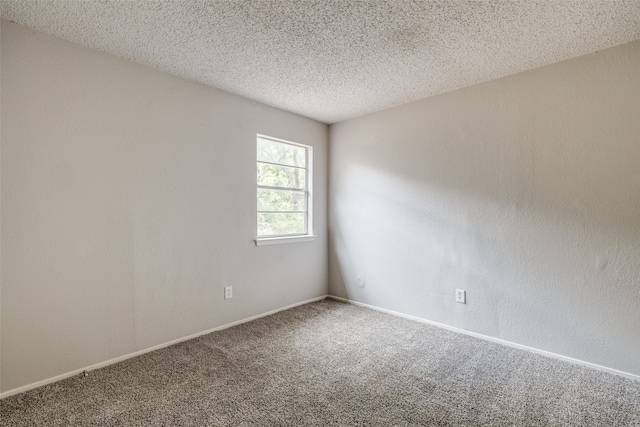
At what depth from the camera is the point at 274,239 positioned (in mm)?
3465

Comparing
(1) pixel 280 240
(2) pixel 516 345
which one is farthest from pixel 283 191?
(2) pixel 516 345

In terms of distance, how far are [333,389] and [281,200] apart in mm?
2170

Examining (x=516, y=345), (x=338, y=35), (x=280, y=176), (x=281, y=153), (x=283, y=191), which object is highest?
(x=338, y=35)

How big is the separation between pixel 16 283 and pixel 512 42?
3.56 metres

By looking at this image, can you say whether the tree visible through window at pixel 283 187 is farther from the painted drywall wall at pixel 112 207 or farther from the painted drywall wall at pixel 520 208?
the painted drywall wall at pixel 520 208

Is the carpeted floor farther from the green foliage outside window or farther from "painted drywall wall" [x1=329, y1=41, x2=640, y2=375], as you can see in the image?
the green foliage outside window

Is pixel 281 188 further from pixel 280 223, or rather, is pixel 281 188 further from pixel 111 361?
pixel 111 361

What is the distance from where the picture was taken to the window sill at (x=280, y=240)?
11.0 ft

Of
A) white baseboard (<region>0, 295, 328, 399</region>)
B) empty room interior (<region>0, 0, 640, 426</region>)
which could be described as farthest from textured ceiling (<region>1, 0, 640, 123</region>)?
white baseboard (<region>0, 295, 328, 399</region>)

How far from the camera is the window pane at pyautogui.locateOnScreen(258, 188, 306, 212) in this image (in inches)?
137

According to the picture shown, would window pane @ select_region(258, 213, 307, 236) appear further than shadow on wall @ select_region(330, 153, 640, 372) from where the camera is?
Yes

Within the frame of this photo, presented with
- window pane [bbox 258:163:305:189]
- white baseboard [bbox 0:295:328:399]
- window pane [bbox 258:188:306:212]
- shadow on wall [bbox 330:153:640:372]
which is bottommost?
white baseboard [bbox 0:295:328:399]

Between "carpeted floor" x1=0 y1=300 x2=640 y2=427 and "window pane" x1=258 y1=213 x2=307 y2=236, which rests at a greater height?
"window pane" x1=258 y1=213 x2=307 y2=236

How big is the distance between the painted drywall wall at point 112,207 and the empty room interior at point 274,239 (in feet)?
0.04
